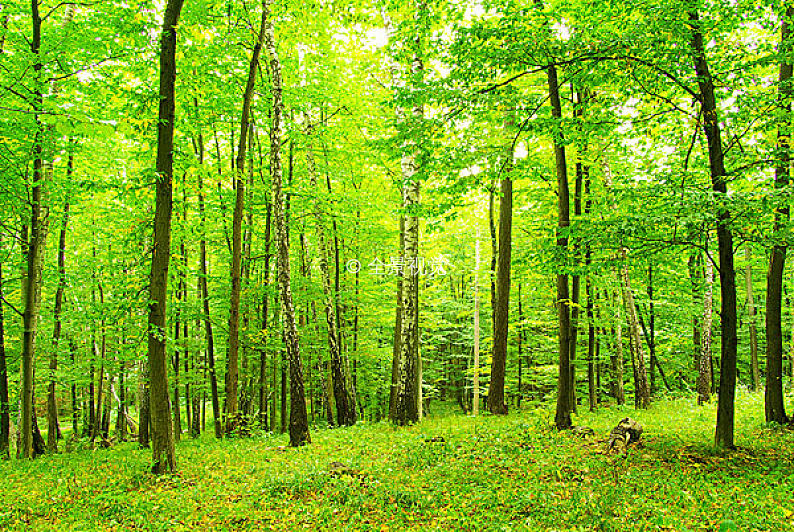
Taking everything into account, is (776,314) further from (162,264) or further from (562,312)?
(162,264)

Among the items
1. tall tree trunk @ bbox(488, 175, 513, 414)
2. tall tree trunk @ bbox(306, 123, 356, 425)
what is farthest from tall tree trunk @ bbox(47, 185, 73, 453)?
tall tree trunk @ bbox(488, 175, 513, 414)

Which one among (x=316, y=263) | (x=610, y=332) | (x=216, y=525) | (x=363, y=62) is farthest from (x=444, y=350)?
(x=216, y=525)

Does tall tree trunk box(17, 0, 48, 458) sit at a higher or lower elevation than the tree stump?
higher

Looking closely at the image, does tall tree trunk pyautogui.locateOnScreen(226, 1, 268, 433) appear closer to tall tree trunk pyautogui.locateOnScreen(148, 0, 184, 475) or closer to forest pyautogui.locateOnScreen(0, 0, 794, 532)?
forest pyautogui.locateOnScreen(0, 0, 794, 532)

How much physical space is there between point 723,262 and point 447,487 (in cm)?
598

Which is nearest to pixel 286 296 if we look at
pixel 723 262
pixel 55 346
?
pixel 723 262

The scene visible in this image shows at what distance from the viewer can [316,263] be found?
24.5 meters

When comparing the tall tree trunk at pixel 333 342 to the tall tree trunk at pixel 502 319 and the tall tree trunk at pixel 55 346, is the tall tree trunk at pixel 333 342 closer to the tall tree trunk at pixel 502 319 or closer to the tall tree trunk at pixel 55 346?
the tall tree trunk at pixel 502 319

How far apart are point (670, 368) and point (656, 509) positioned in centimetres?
2504

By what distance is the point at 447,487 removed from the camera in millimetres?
6961

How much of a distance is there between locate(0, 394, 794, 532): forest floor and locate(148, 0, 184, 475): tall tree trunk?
72cm

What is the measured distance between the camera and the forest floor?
573cm
